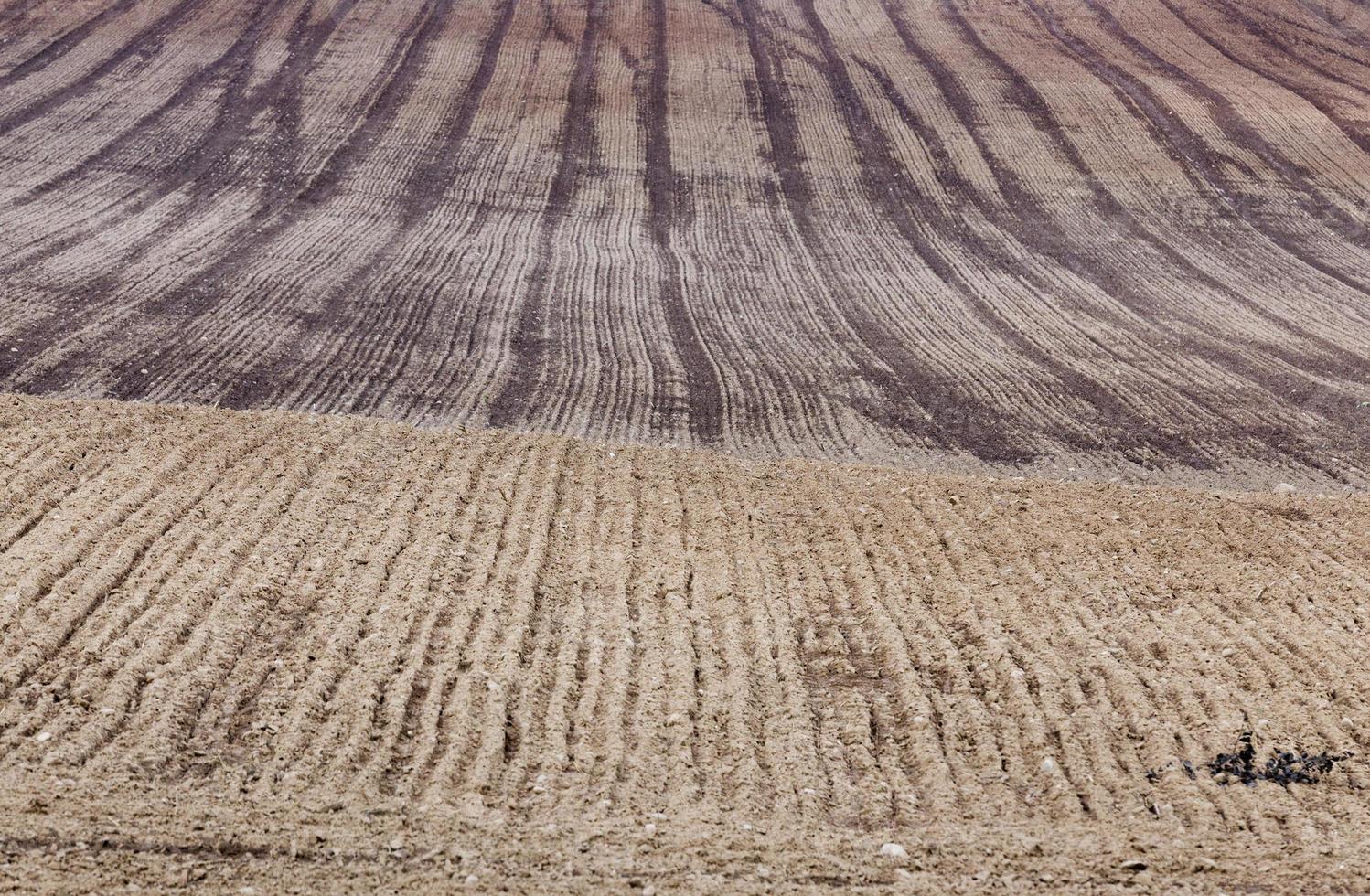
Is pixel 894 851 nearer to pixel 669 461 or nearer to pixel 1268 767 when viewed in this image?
pixel 1268 767

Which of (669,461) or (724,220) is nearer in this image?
(669,461)

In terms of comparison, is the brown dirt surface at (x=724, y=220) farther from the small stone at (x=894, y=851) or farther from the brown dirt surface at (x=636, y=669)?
the small stone at (x=894, y=851)

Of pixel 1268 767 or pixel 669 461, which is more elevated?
pixel 669 461

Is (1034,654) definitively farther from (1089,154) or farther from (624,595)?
(1089,154)

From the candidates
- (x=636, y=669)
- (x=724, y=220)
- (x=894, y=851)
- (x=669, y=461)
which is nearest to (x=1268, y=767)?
(x=894, y=851)

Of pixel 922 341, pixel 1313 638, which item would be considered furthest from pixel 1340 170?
pixel 1313 638

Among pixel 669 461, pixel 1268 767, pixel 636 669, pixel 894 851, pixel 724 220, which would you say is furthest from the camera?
pixel 724 220

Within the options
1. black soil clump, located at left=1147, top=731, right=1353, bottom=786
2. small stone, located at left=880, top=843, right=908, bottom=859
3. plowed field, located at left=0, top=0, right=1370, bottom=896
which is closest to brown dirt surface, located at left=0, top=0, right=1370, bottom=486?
plowed field, located at left=0, top=0, right=1370, bottom=896
